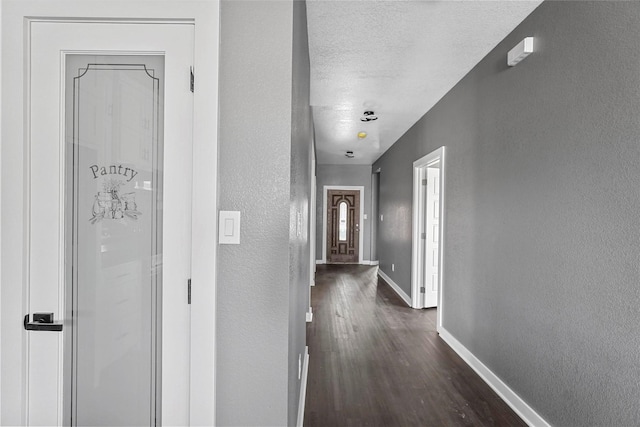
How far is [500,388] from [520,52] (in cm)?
227

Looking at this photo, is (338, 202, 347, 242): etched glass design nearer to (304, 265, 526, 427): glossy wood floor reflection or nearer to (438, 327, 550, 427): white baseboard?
(304, 265, 526, 427): glossy wood floor reflection

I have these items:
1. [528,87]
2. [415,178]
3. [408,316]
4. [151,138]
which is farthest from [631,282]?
[415,178]

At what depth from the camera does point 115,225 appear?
1401 millimetres

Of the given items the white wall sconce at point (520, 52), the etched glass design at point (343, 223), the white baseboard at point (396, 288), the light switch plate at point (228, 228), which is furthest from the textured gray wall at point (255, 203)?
the etched glass design at point (343, 223)

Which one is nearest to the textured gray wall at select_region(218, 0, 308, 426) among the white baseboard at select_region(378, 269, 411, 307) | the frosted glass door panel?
the frosted glass door panel

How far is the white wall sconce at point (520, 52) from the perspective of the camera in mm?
2230

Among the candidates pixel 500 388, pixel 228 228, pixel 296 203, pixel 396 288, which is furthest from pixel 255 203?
pixel 396 288

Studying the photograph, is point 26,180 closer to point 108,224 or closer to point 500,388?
point 108,224

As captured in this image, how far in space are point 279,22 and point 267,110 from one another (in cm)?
33

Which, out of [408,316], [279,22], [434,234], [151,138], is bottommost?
[408,316]

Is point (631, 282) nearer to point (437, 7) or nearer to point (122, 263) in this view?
point (437, 7)

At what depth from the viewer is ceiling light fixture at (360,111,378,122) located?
4.50m

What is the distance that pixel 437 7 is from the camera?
2.18 meters

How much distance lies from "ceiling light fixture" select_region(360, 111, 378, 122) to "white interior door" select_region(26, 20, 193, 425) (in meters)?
3.39
